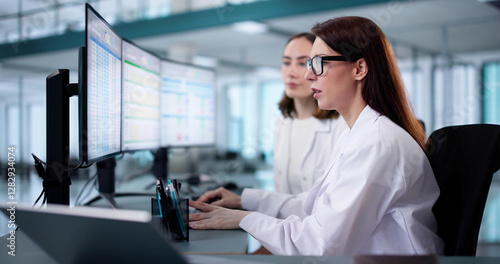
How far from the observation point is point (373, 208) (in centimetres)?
102

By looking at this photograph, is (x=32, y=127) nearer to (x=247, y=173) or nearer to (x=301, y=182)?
(x=247, y=173)

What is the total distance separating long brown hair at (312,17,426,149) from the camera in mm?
1196

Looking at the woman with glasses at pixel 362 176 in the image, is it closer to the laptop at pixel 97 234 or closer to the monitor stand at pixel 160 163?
the laptop at pixel 97 234

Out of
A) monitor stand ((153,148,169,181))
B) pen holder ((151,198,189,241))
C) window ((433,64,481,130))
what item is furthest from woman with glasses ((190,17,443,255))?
window ((433,64,481,130))

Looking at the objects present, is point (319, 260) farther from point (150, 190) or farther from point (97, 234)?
point (150, 190)

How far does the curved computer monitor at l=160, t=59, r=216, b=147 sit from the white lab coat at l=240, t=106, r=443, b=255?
1.22m

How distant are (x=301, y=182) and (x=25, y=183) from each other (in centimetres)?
718

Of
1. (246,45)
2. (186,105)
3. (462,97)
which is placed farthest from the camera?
(462,97)

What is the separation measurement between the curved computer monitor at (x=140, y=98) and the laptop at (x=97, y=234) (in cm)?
81

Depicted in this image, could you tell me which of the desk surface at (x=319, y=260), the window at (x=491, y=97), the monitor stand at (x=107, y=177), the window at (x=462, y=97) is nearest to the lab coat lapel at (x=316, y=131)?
the monitor stand at (x=107, y=177)

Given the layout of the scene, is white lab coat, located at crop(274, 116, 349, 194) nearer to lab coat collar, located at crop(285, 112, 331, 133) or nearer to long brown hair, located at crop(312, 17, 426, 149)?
lab coat collar, located at crop(285, 112, 331, 133)

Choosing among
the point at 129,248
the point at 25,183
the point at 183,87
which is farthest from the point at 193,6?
the point at 129,248

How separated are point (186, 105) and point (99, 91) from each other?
3.99 ft

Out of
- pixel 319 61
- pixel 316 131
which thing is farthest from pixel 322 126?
pixel 319 61
